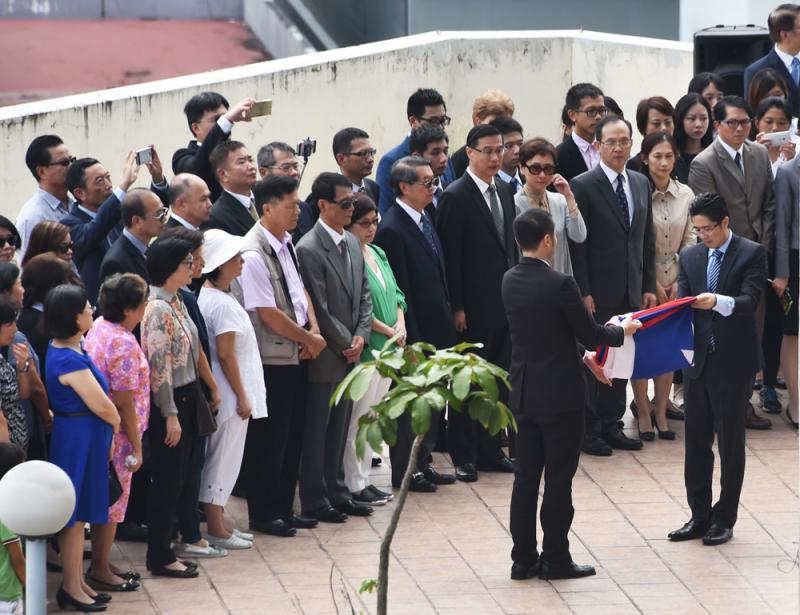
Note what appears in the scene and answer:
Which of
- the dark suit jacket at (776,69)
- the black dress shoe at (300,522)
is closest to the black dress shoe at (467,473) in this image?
the black dress shoe at (300,522)

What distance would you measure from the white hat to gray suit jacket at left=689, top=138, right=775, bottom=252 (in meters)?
3.86

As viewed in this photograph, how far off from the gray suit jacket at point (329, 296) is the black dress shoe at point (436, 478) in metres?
1.01

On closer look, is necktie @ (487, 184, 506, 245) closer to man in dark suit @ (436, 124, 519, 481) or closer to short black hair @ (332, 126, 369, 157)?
man in dark suit @ (436, 124, 519, 481)

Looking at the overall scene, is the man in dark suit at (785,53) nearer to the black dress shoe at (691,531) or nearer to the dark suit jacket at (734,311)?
the dark suit jacket at (734,311)

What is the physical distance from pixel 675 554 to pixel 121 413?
124 inches

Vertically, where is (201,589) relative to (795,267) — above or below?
below

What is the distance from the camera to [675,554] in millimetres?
9734

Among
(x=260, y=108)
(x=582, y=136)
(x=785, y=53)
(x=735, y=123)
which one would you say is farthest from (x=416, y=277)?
(x=785, y=53)

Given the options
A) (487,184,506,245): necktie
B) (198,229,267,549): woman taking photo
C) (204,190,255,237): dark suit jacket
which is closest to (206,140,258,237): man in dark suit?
(204,190,255,237): dark suit jacket

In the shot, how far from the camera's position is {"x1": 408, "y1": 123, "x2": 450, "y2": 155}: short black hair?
38.2ft

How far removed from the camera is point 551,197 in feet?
37.2

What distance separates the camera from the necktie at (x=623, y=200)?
11.5 m

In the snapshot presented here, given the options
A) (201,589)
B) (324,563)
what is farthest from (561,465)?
(201,589)

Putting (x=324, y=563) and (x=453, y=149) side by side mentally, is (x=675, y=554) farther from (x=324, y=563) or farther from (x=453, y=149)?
(x=453, y=149)
